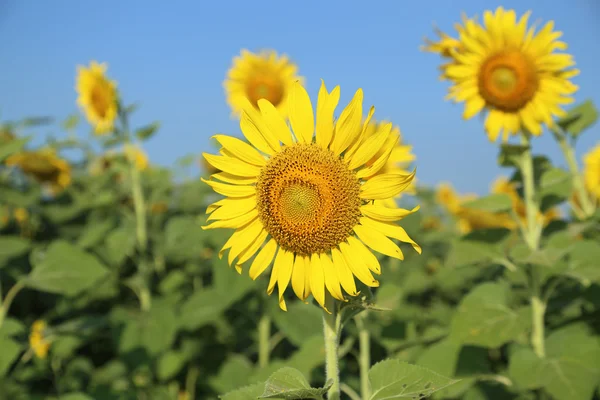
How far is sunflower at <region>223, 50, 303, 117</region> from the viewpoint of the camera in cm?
653

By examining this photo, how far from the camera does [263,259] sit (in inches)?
83.0

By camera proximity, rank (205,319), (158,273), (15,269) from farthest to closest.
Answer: (158,273) → (15,269) → (205,319)

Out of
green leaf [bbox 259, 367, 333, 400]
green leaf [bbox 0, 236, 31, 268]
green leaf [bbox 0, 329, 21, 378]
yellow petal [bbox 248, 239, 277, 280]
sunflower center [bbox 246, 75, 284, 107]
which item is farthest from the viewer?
sunflower center [bbox 246, 75, 284, 107]

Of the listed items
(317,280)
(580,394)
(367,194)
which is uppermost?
(367,194)

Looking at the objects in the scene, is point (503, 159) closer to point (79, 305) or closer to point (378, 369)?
point (378, 369)

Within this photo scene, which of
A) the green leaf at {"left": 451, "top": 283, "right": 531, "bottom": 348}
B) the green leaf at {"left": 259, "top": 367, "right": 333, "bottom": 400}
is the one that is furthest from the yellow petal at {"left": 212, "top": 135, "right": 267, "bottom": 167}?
the green leaf at {"left": 451, "top": 283, "right": 531, "bottom": 348}

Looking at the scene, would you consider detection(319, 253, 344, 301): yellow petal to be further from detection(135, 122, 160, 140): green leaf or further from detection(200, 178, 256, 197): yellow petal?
detection(135, 122, 160, 140): green leaf

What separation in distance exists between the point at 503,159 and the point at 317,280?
190cm

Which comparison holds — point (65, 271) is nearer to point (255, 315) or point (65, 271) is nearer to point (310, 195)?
point (255, 315)

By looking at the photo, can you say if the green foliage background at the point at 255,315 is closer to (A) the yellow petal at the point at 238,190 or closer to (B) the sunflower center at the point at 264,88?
(A) the yellow petal at the point at 238,190

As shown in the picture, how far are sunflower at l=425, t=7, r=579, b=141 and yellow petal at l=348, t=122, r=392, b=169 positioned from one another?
1.70m

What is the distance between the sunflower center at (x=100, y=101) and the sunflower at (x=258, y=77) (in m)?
1.29

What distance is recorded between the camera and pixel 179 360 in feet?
14.3

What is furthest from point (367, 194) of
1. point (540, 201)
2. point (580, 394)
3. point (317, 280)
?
point (540, 201)
